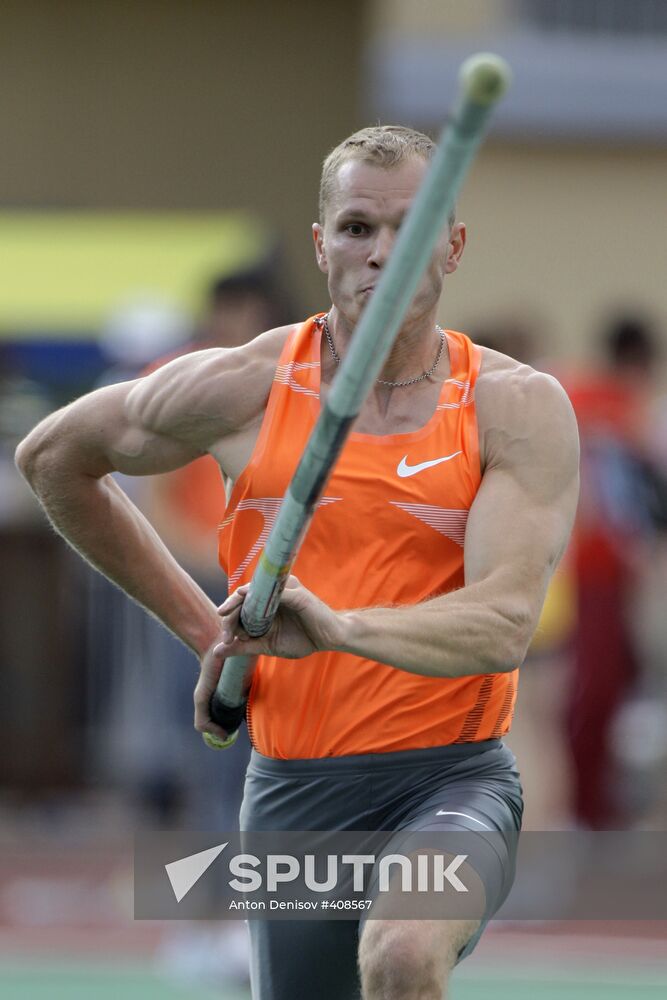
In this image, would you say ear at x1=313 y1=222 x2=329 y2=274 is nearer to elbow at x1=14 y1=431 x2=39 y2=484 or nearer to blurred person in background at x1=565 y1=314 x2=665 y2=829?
elbow at x1=14 y1=431 x2=39 y2=484

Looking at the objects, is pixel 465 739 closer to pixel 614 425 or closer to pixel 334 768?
pixel 334 768

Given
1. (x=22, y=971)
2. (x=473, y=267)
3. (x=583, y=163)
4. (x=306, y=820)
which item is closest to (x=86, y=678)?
(x=22, y=971)

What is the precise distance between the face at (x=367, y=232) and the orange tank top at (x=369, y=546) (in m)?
0.20

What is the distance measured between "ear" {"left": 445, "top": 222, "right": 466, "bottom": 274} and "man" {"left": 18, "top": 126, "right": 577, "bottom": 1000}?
0.01 m

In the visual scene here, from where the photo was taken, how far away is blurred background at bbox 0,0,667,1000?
8.23 meters

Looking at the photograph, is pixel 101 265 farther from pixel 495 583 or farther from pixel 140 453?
pixel 495 583

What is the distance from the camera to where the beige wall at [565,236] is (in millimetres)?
13945

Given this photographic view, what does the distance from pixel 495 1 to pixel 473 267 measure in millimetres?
1933

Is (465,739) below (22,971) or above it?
above

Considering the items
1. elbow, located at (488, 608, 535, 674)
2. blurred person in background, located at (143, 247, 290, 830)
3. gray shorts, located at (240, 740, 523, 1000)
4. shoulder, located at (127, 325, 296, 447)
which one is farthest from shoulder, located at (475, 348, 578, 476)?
blurred person in background, located at (143, 247, 290, 830)

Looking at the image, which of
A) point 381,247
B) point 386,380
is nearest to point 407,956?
point 386,380

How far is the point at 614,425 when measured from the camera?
860 centimetres

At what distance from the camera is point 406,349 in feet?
14.5

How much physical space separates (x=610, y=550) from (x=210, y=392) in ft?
15.6
